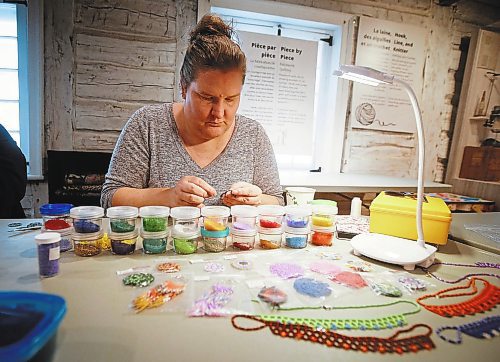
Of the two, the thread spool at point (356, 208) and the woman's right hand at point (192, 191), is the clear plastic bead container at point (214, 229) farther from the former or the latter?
the thread spool at point (356, 208)

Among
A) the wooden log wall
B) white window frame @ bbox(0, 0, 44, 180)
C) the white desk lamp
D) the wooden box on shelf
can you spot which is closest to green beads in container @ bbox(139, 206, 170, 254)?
the white desk lamp

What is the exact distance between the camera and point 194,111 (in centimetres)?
135

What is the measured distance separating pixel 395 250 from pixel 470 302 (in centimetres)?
25

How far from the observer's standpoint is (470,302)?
2.51ft

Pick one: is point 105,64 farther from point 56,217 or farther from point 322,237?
point 322,237

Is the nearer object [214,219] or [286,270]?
[286,270]

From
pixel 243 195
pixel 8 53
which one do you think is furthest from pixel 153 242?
pixel 8 53

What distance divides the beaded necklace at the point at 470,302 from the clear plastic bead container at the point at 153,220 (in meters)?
0.70

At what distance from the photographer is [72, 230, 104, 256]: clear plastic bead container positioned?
901 millimetres

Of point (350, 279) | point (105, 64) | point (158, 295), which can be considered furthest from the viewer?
point (105, 64)

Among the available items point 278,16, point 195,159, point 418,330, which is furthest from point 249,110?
point 418,330

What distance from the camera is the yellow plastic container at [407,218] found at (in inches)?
42.9

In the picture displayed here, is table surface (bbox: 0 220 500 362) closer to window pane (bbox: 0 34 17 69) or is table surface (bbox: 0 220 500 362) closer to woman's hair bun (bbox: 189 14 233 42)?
woman's hair bun (bbox: 189 14 233 42)

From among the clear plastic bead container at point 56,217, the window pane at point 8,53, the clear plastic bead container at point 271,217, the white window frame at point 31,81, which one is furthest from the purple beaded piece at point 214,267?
the window pane at point 8,53
